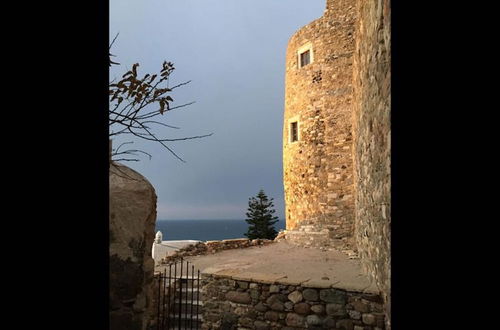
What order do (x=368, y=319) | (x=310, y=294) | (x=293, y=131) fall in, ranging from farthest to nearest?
(x=293, y=131) → (x=310, y=294) → (x=368, y=319)

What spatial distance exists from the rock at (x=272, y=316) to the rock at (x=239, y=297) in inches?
14.8

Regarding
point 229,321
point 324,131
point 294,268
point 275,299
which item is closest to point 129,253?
point 275,299

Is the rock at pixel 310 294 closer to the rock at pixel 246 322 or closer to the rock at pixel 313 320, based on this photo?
the rock at pixel 313 320

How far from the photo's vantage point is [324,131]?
1054cm

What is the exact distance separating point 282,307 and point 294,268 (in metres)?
1.67

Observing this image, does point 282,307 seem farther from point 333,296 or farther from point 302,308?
point 333,296

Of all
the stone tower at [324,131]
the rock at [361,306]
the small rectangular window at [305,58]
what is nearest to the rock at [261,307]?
the rock at [361,306]

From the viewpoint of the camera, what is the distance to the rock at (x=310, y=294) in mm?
5340

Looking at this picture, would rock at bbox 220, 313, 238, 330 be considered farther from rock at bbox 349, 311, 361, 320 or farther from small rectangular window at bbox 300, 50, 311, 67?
small rectangular window at bbox 300, 50, 311, 67

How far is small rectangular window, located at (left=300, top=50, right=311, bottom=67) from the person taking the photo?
11.3m

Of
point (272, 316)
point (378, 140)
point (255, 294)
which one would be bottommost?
point (272, 316)
